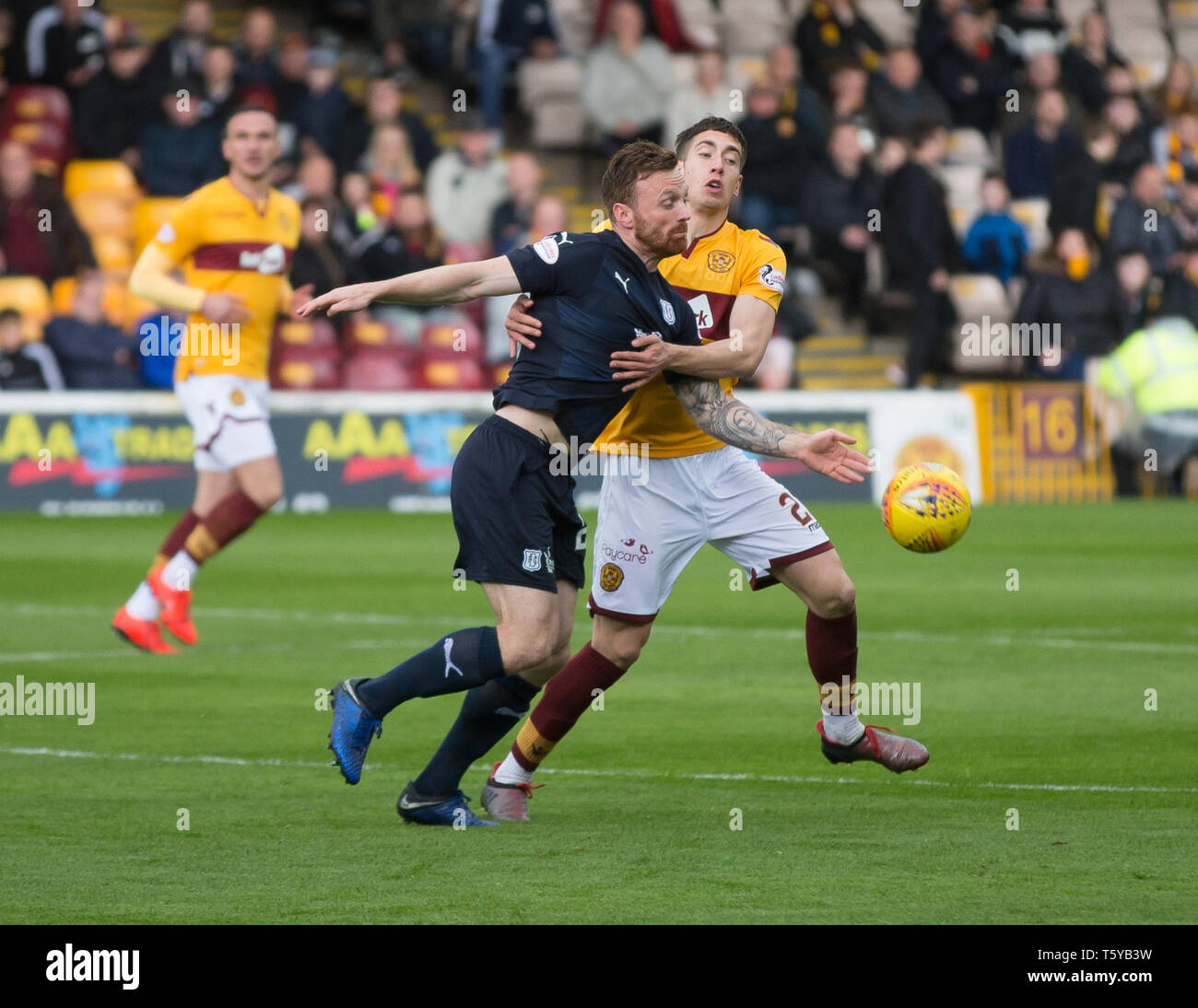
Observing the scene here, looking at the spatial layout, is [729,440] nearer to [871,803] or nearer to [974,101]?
[871,803]

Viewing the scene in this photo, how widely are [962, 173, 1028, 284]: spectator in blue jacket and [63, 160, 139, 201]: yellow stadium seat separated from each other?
9055 mm

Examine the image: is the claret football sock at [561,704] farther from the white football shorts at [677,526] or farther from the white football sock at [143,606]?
the white football sock at [143,606]

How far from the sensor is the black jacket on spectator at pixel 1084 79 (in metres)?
27.3

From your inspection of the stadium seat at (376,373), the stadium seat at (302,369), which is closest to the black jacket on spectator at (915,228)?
the stadium seat at (376,373)

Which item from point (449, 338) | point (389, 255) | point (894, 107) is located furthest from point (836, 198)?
point (389, 255)

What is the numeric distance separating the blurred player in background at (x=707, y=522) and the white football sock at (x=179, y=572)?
4165 millimetres

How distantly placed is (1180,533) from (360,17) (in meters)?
11.8

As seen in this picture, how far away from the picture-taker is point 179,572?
449 inches

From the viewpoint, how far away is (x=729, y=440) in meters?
7.23

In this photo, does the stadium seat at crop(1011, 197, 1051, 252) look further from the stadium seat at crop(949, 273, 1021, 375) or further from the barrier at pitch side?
the barrier at pitch side

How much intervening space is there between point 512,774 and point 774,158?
1664 centimetres

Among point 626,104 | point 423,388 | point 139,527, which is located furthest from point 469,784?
point 626,104

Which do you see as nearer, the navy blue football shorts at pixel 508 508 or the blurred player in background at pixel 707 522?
the navy blue football shorts at pixel 508 508

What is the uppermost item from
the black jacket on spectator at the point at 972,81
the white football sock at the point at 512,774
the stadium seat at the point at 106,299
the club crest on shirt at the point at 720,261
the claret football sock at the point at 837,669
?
the black jacket on spectator at the point at 972,81
